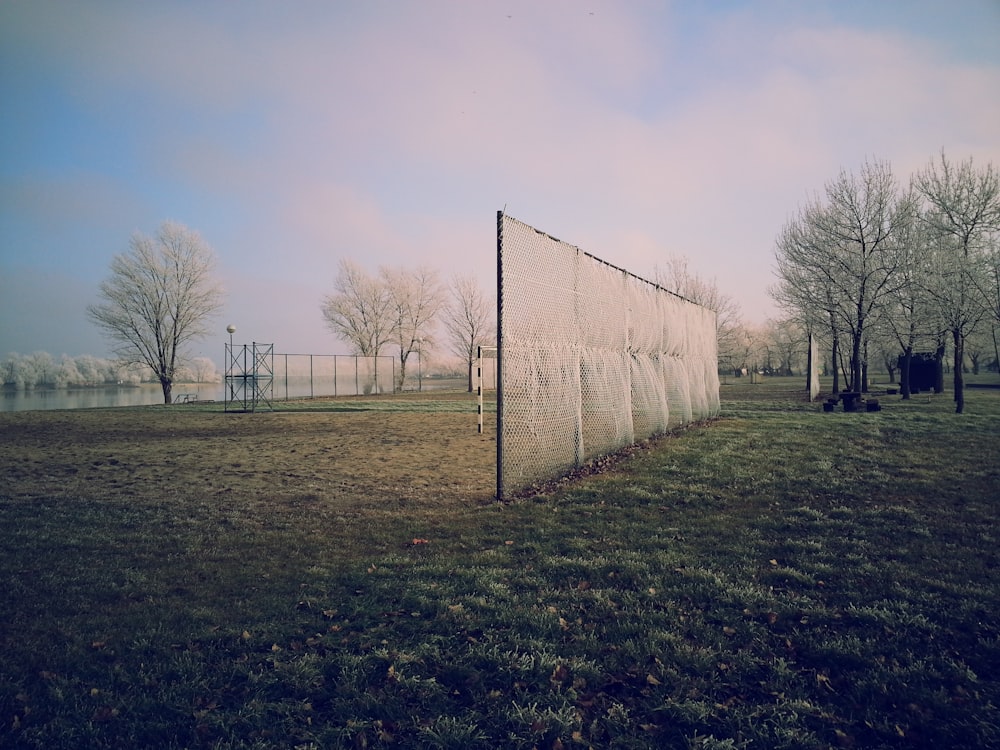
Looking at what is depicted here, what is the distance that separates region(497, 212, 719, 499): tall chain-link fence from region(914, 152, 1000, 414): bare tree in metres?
11.0

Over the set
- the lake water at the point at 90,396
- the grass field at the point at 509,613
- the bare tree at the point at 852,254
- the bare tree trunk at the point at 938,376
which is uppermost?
the bare tree at the point at 852,254

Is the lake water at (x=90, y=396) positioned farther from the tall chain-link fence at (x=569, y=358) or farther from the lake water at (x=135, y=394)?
the tall chain-link fence at (x=569, y=358)

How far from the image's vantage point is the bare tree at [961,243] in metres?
17.1

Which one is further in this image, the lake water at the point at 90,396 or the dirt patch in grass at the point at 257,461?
the lake water at the point at 90,396

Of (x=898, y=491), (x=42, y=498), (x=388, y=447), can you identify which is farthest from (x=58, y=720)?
(x=388, y=447)

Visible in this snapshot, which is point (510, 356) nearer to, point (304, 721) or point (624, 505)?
point (624, 505)

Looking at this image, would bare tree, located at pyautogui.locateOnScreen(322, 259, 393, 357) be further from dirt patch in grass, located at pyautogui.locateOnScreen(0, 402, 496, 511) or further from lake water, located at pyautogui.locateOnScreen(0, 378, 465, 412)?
dirt patch in grass, located at pyautogui.locateOnScreen(0, 402, 496, 511)

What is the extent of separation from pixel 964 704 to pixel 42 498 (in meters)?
9.23

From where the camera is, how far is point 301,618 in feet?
11.7

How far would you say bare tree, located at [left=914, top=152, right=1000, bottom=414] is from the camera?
1706 cm

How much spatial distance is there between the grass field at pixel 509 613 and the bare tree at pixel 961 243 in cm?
1267

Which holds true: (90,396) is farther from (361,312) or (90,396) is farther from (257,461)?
(257,461)

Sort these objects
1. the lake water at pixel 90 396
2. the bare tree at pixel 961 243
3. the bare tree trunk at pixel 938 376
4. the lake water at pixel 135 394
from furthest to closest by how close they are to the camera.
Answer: the lake water at pixel 135 394 → the lake water at pixel 90 396 → the bare tree trunk at pixel 938 376 → the bare tree at pixel 961 243

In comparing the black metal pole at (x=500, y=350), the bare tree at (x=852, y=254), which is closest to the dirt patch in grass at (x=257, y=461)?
the black metal pole at (x=500, y=350)
